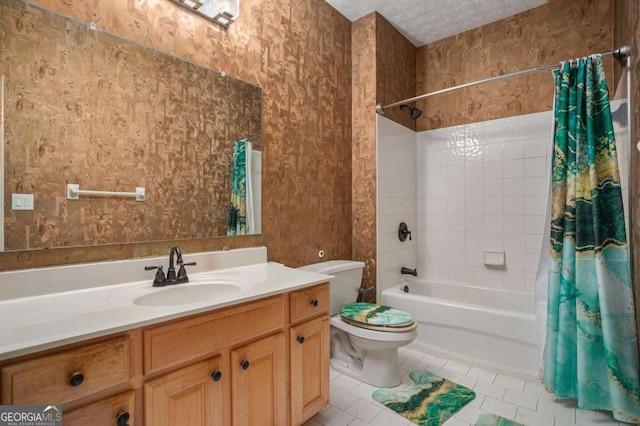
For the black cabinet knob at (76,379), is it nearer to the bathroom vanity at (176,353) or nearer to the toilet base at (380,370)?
the bathroom vanity at (176,353)

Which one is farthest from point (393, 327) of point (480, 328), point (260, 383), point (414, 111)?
point (414, 111)

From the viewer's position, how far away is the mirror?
113 centimetres

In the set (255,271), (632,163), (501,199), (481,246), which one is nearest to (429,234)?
(481,246)

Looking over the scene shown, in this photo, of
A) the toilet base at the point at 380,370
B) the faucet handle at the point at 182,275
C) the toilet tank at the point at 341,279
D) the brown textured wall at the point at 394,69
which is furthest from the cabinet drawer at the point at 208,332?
the brown textured wall at the point at 394,69

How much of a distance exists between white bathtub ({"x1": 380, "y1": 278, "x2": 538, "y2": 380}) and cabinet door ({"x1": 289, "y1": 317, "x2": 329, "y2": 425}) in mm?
1144

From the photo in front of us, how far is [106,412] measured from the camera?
2.82 ft

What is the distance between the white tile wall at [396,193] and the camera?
2600mm

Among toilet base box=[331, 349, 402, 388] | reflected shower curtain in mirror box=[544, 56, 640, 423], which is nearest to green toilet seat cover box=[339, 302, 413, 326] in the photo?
toilet base box=[331, 349, 402, 388]

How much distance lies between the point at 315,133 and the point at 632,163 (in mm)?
1858

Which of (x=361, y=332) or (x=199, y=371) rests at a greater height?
(x=199, y=371)

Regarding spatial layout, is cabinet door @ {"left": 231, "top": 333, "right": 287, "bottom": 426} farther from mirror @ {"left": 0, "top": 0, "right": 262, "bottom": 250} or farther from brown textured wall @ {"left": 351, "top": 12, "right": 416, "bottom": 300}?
brown textured wall @ {"left": 351, "top": 12, "right": 416, "bottom": 300}

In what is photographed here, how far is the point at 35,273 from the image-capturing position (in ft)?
3.74

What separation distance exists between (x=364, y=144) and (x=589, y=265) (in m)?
1.69

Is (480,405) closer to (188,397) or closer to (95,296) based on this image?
(188,397)
